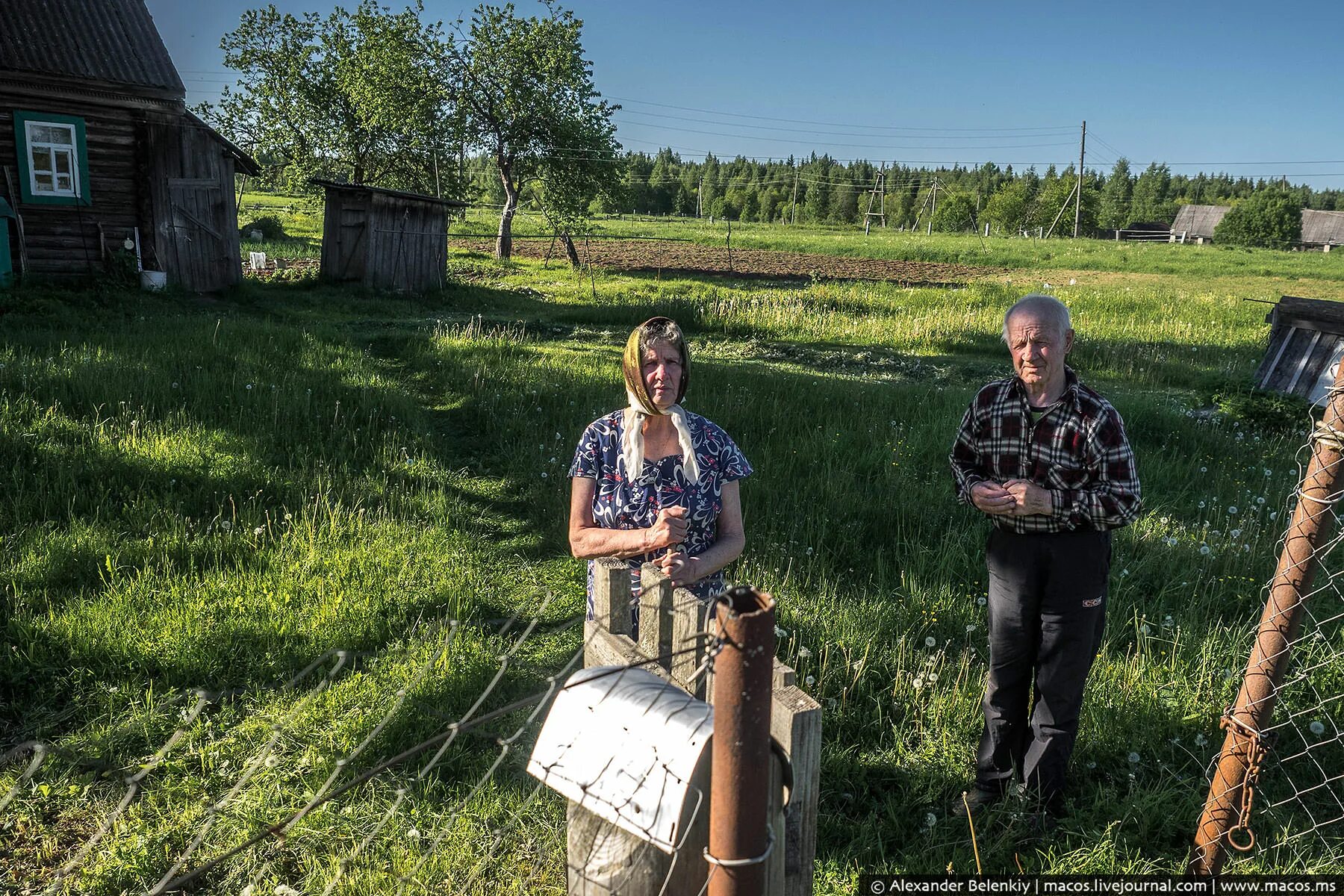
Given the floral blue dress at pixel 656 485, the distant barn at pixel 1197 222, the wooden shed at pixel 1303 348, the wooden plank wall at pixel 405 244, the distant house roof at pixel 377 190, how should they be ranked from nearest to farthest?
the floral blue dress at pixel 656 485, the wooden shed at pixel 1303 348, the distant house roof at pixel 377 190, the wooden plank wall at pixel 405 244, the distant barn at pixel 1197 222

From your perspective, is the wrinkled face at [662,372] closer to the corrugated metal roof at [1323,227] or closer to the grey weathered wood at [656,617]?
the grey weathered wood at [656,617]

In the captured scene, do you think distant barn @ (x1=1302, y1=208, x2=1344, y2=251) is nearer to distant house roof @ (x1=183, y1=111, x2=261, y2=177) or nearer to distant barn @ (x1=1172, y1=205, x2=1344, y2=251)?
distant barn @ (x1=1172, y1=205, x2=1344, y2=251)

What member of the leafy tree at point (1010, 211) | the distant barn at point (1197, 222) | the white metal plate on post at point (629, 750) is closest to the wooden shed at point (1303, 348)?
the white metal plate on post at point (629, 750)

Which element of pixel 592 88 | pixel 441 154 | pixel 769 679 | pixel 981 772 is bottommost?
pixel 981 772

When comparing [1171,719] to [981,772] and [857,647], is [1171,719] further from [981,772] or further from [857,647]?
[857,647]

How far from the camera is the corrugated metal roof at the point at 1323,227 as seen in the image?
89150mm

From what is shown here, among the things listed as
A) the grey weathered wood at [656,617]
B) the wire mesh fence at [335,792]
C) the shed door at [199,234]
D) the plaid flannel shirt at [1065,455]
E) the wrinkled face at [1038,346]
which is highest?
the shed door at [199,234]

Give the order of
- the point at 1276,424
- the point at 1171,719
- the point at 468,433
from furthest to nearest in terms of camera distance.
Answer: the point at 1276,424 < the point at 468,433 < the point at 1171,719

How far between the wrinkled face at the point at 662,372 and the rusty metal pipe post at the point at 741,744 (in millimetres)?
1777

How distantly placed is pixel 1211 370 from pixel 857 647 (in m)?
12.3

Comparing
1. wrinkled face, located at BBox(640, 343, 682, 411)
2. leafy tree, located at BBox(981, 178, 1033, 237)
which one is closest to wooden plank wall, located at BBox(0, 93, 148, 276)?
wrinkled face, located at BBox(640, 343, 682, 411)

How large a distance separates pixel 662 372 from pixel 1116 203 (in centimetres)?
11346

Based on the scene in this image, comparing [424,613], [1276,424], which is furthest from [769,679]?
[1276,424]

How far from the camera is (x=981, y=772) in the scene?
3.53 m
